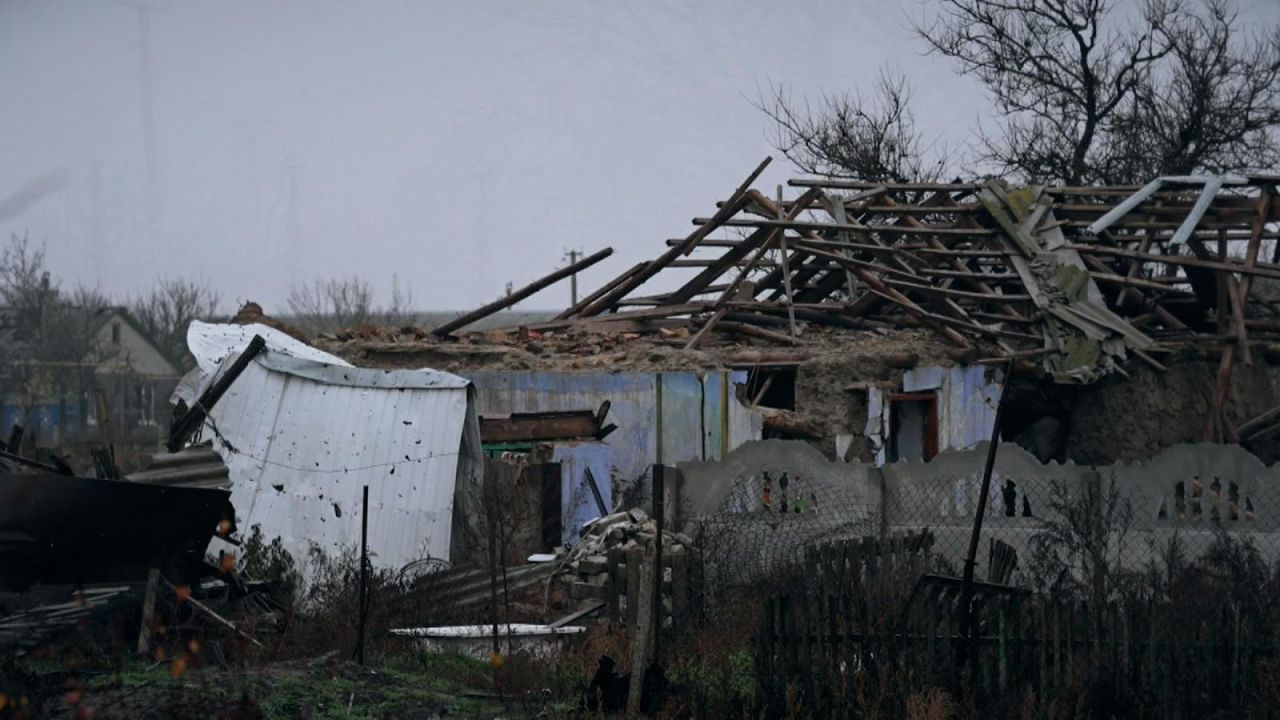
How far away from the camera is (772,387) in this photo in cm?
1883

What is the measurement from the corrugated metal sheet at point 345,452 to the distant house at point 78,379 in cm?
2468

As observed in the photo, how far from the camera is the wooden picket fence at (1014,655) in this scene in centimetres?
821

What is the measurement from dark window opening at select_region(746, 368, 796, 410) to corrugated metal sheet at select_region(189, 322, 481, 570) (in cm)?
475

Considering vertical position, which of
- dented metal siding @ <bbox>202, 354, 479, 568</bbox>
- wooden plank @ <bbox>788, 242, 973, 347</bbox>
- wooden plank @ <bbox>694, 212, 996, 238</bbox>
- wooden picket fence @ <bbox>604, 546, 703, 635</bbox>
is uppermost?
wooden plank @ <bbox>694, 212, 996, 238</bbox>

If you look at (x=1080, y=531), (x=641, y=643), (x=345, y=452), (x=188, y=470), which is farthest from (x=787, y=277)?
(x=641, y=643)

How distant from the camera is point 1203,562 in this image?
11.8 metres

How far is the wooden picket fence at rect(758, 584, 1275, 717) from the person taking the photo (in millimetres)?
8211

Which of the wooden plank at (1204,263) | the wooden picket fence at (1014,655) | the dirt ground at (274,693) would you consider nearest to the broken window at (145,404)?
the wooden plank at (1204,263)

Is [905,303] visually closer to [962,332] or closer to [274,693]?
[962,332]

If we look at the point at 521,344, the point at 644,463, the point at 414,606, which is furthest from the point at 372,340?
the point at 414,606

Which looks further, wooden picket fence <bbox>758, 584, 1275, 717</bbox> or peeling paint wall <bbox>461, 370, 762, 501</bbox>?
peeling paint wall <bbox>461, 370, 762, 501</bbox>

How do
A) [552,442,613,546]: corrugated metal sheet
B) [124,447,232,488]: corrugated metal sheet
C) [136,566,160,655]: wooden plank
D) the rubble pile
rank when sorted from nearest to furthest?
[136,566,160,655]: wooden plank < [124,447,232,488]: corrugated metal sheet < the rubble pile < [552,442,613,546]: corrugated metal sheet

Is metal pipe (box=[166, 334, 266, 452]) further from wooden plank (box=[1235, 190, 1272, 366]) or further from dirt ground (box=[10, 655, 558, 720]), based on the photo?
wooden plank (box=[1235, 190, 1272, 366])

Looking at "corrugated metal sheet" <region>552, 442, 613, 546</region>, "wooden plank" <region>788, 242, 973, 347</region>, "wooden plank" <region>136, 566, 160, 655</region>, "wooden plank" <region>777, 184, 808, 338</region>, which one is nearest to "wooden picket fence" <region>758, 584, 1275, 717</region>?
"wooden plank" <region>136, 566, 160, 655</region>
